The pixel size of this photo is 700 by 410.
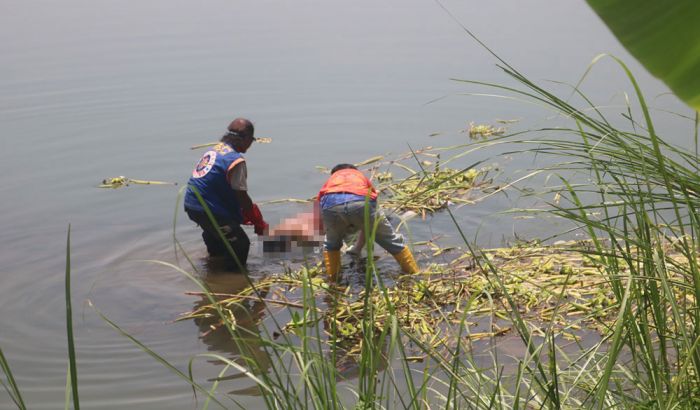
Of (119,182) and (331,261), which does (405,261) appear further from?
(119,182)

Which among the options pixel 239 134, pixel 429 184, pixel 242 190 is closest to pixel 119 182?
pixel 239 134

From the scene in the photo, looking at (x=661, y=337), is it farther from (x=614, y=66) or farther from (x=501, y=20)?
(x=501, y=20)

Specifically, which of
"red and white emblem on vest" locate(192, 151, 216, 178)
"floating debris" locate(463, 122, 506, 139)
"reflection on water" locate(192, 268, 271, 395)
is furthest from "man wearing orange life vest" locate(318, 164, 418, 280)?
"floating debris" locate(463, 122, 506, 139)

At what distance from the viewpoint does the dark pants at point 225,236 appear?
805 centimetres

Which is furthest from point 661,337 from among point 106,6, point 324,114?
point 106,6

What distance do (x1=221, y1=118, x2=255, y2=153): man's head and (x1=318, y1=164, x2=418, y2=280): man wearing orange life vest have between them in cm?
95

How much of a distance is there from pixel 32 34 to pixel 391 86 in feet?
27.2

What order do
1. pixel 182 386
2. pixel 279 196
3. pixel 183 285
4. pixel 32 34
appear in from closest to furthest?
1. pixel 182 386
2. pixel 183 285
3. pixel 279 196
4. pixel 32 34

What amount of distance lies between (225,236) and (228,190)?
0.50 meters

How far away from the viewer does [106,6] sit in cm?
2220

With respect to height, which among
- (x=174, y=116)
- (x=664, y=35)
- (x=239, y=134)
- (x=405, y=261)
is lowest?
(x=405, y=261)

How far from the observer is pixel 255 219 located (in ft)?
26.8

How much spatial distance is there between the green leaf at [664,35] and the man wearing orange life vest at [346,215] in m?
3.57

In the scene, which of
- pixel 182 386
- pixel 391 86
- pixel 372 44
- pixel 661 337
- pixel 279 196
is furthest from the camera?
pixel 372 44
